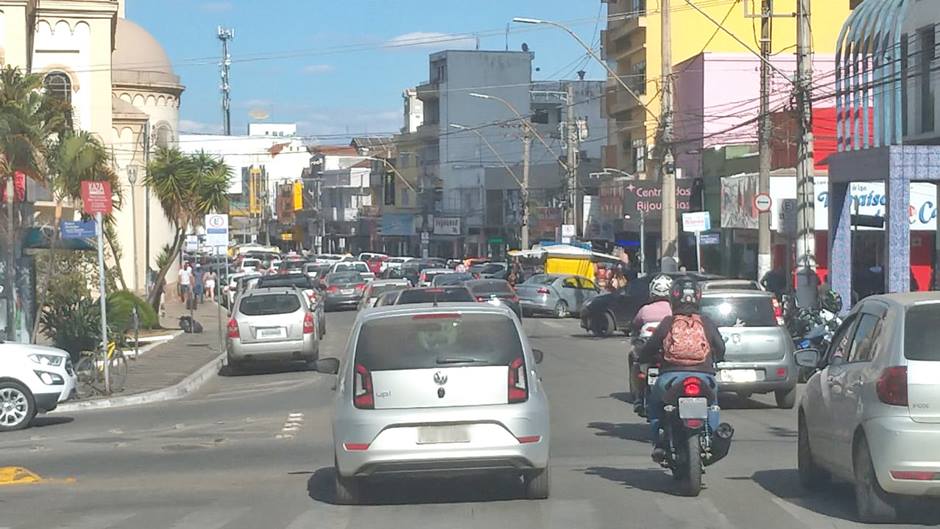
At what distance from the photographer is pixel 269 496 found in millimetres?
11633

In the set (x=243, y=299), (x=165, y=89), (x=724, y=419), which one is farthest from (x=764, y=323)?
(x=165, y=89)

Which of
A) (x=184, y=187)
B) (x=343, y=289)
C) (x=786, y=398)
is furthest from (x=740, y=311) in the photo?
(x=343, y=289)

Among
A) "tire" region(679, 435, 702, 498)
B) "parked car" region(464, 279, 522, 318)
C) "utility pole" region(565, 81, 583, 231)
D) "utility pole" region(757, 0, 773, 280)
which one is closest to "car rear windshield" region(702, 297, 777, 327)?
"tire" region(679, 435, 702, 498)

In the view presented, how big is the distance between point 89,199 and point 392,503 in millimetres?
12199

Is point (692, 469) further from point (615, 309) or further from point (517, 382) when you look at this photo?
point (615, 309)

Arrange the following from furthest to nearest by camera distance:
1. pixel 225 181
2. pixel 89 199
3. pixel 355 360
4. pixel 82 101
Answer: pixel 82 101 < pixel 225 181 < pixel 89 199 < pixel 355 360

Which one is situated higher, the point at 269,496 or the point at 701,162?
the point at 701,162

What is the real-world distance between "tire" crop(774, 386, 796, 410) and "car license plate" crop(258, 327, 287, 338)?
38.3ft

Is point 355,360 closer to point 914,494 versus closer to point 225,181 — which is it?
point 914,494

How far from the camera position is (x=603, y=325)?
36.9 m

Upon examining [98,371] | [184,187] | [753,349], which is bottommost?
[98,371]

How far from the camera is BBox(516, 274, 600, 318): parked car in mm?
46594

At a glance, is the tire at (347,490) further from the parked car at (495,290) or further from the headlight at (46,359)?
the parked car at (495,290)

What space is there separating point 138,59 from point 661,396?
177 feet
